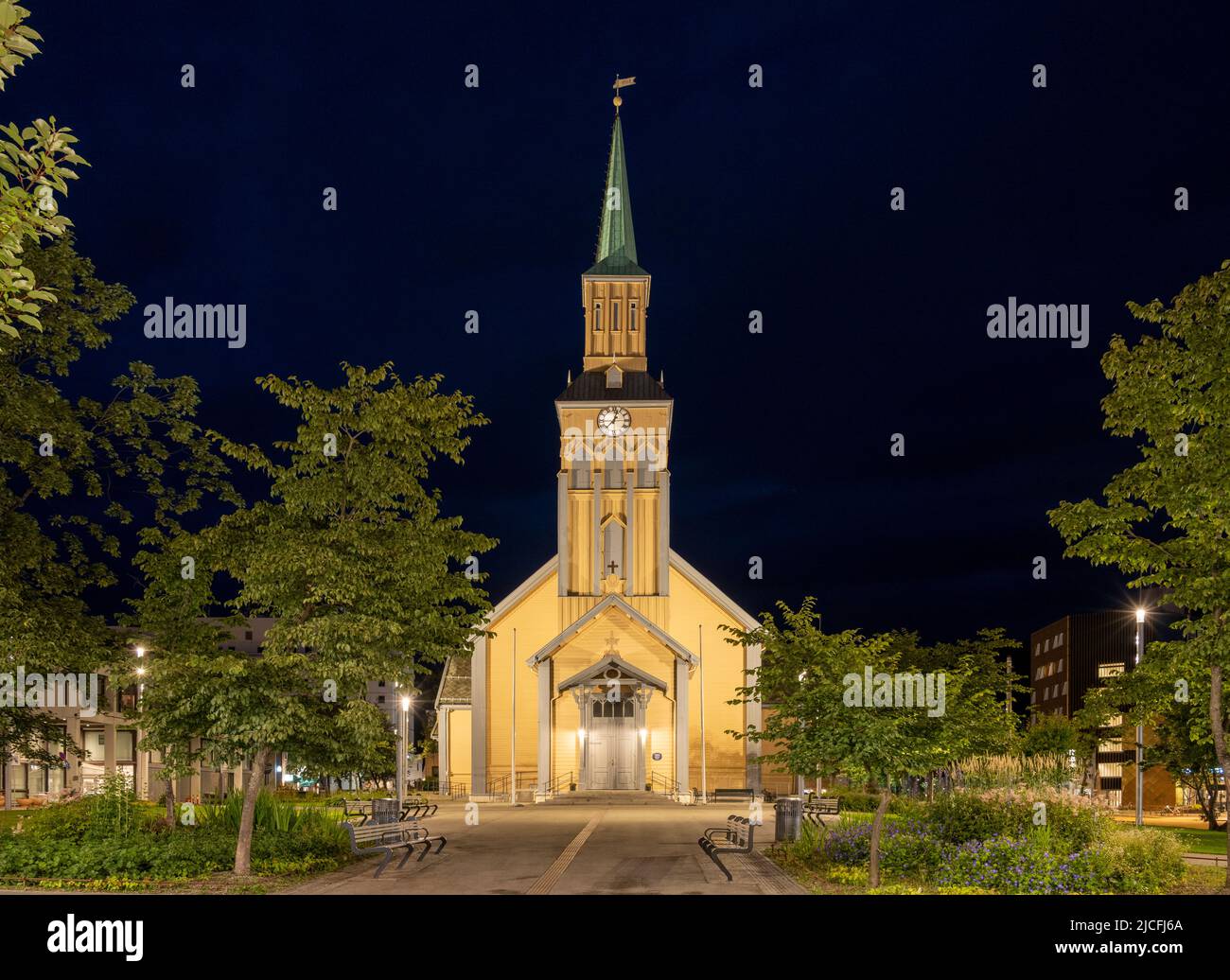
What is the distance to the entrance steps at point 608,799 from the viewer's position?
42.8 m

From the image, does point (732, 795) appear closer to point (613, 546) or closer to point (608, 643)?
point (608, 643)

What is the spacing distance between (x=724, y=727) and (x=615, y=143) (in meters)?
30.5

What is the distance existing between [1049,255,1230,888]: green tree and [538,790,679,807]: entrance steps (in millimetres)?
27448

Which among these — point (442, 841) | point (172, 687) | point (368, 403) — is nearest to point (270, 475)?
point (368, 403)

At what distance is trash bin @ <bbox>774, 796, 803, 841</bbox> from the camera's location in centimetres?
2372

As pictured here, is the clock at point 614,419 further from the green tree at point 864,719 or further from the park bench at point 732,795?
the green tree at point 864,719

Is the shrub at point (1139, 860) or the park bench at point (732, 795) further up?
the shrub at point (1139, 860)

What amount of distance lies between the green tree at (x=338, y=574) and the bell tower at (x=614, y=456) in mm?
28951

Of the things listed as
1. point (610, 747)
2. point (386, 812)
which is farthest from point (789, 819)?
point (610, 747)

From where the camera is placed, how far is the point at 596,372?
52.7 metres

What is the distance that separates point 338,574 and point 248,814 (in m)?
4.02

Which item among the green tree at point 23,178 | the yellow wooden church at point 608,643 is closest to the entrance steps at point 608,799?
the yellow wooden church at point 608,643

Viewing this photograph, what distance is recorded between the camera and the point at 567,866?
21.0 metres

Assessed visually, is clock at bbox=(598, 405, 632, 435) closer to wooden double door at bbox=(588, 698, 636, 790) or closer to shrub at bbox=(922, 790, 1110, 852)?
wooden double door at bbox=(588, 698, 636, 790)
